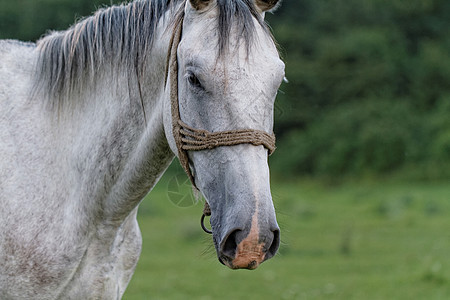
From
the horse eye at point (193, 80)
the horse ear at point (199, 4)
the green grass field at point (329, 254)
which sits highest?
the horse ear at point (199, 4)

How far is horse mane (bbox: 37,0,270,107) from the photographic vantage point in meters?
3.17

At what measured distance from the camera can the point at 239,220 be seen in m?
2.48

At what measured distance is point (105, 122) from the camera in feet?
10.6

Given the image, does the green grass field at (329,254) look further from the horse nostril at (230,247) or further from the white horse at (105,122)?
the horse nostril at (230,247)

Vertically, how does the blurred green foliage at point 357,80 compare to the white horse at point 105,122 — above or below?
below

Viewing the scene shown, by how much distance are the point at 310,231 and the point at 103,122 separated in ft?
30.4

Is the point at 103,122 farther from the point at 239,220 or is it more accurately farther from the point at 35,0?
the point at 35,0

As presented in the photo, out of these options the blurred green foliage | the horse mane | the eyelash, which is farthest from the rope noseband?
the blurred green foliage

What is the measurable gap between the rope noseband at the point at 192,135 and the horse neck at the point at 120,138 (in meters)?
0.18

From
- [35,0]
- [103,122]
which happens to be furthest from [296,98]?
[103,122]

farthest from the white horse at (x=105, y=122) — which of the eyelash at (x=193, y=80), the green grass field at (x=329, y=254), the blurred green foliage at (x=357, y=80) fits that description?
the blurred green foliage at (x=357, y=80)

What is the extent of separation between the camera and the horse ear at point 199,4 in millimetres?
2803

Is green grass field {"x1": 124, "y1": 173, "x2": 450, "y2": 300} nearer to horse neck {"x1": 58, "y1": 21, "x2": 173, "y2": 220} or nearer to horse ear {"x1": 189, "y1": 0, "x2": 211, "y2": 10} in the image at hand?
horse neck {"x1": 58, "y1": 21, "x2": 173, "y2": 220}

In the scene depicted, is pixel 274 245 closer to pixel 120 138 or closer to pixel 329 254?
pixel 120 138
